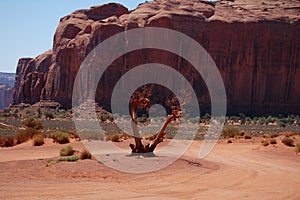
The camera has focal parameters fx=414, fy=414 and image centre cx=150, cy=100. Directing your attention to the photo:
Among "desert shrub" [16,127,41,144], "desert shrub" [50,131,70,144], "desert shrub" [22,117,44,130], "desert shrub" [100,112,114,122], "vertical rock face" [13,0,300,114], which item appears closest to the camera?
"desert shrub" [50,131,70,144]

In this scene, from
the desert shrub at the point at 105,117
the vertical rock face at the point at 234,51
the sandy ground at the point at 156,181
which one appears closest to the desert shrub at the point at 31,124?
the desert shrub at the point at 105,117

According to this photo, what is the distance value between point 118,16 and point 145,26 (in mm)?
13622

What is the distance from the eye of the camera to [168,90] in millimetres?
69062

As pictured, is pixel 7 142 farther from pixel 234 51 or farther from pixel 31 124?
pixel 234 51

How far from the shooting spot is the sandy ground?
10672 mm

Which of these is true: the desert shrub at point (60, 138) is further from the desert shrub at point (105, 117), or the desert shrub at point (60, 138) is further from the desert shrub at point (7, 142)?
the desert shrub at point (105, 117)

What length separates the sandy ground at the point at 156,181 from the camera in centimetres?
1067

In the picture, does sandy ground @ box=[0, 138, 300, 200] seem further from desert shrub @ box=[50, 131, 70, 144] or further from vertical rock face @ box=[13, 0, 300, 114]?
vertical rock face @ box=[13, 0, 300, 114]

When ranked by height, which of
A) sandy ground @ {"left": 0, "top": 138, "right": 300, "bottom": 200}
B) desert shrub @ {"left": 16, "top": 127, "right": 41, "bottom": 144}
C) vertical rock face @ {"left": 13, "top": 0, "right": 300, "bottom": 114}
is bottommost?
desert shrub @ {"left": 16, "top": 127, "right": 41, "bottom": 144}

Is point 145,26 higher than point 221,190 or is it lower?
higher

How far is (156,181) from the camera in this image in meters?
12.8

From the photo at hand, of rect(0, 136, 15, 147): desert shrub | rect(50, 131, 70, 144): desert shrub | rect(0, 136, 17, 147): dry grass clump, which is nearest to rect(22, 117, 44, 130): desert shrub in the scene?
rect(50, 131, 70, 144): desert shrub

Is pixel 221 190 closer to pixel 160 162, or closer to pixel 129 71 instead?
pixel 160 162

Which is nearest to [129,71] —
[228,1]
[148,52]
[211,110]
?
[148,52]
